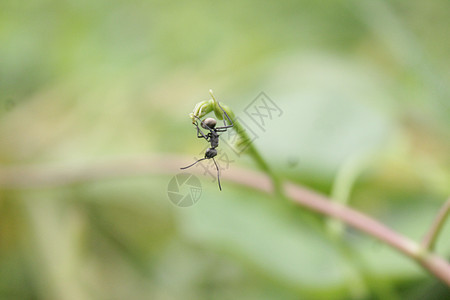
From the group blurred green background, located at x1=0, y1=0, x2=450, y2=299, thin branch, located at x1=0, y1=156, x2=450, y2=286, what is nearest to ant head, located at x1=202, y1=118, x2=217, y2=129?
thin branch, located at x1=0, y1=156, x2=450, y2=286

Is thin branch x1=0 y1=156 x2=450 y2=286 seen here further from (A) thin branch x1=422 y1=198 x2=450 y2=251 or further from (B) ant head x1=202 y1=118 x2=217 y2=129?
(B) ant head x1=202 y1=118 x2=217 y2=129

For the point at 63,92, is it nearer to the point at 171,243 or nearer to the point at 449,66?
the point at 171,243

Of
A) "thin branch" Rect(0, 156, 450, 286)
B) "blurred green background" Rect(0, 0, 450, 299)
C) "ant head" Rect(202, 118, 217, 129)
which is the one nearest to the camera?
"ant head" Rect(202, 118, 217, 129)

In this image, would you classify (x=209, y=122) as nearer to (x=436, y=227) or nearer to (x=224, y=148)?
(x=436, y=227)

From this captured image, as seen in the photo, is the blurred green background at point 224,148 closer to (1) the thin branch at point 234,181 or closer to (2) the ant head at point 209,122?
(1) the thin branch at point 234,181

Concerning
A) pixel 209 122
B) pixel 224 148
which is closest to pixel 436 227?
pixel 209 122
